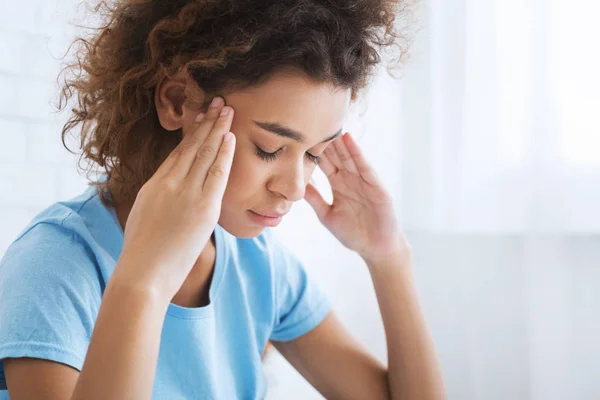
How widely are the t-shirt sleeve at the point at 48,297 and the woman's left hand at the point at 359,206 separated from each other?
1.56 ft

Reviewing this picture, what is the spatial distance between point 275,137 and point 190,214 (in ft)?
0.52

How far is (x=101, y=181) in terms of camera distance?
1140 mm

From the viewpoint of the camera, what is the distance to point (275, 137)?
0.94 metres

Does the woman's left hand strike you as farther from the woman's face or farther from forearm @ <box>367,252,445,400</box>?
the woman's face

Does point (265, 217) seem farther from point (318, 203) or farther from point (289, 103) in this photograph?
point (318, 203)

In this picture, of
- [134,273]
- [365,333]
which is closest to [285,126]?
[134,273]

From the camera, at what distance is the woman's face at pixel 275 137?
3.05ft

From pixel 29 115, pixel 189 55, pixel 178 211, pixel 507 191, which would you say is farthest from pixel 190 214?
pixel 507 191

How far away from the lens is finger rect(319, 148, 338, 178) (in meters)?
1.28

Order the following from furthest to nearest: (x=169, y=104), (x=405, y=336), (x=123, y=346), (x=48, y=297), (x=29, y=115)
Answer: (x=29, y=115)
(x=405, y=336)
(x=169, y=104)
(x=48, y=297)
(x=123, y=346)

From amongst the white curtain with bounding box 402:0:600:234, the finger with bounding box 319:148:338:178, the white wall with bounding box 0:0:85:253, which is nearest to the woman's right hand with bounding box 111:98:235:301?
the finger with bounding box 319:148:338:178

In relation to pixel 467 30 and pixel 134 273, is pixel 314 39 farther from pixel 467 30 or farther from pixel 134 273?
pixel 467 30

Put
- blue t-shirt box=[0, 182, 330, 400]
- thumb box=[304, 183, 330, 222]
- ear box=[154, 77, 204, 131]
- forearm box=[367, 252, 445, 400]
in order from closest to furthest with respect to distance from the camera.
A: blue t-shirt box=[0, 182, 330, 400]
ear box=[154, 77, 204, 131]
forearm box=[367, 252, 445, 400]
thumb box=[304, 183, 330, 222]

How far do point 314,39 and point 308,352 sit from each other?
600 mm
